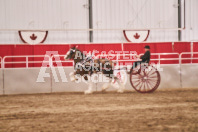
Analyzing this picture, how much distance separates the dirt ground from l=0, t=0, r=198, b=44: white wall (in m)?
9.89

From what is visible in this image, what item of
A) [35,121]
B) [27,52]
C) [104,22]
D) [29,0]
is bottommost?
[35,121]

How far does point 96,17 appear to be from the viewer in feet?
59.8

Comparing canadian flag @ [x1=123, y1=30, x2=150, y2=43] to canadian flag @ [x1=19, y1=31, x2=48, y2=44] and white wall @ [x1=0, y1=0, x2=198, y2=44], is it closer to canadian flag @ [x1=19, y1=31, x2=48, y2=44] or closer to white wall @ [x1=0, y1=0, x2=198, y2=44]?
white wall @ [x1=0, y1=0, x2=198, y2=44]

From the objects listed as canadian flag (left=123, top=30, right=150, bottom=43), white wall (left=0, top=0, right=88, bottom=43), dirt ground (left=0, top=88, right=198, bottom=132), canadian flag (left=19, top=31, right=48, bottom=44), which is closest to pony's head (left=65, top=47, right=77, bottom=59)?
dirt ground (left=0, top=88, right=198, bottom=132)

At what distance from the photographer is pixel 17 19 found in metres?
17.6

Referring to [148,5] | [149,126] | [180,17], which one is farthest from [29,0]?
[149,126]

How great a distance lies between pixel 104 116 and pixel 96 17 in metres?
12.4

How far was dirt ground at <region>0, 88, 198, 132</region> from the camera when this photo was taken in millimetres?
5359

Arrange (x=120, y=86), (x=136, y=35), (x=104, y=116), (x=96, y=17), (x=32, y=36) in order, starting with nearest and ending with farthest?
(x=104, y=116) < (x=120, y=86) < (x=32, y=36) < (x=96, y=17) < (x=136, y=35)

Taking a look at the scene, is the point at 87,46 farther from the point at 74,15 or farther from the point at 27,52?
the point at 27,52

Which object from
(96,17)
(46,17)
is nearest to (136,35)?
(96,17)

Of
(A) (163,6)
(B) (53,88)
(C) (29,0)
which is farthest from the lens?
(A) (163,6)

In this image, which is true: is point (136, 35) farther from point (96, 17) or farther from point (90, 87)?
point (90, 87)

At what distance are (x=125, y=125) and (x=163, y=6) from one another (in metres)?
14.6
